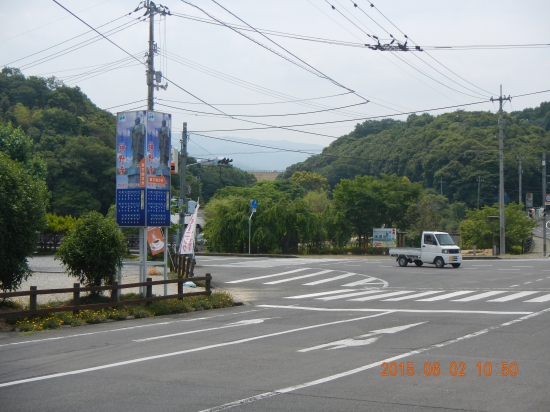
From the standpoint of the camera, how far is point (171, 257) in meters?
30.5

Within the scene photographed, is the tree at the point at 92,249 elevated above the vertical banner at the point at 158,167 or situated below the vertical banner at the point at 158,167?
below

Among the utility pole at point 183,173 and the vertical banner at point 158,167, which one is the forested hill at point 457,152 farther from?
the vertical banner at point 158,167

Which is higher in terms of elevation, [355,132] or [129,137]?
[355,132]

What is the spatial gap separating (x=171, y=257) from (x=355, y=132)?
9235 cm

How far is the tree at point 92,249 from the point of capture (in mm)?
17547

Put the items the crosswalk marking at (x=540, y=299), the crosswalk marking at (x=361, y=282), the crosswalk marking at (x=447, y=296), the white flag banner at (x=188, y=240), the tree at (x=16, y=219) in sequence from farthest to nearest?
the crosswalk marking at (x=361, y=282) < the white flag banner at (x=188, y=240) < the crosswalk marking at (x=447, y=296) < the crosswalk marking at (x=540, y=299) < the tree at (x=16, y=219)

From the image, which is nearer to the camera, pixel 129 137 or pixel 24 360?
pixel 24 360

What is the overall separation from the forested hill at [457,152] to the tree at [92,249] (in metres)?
69.7

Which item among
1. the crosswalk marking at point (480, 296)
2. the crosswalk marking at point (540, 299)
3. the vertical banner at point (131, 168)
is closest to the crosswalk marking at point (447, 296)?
the crosswalk marking at point (480, 296)

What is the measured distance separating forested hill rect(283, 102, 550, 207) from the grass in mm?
67892

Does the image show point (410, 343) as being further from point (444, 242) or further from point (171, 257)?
point (444, 242)

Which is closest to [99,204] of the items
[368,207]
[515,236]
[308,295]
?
[368,207]

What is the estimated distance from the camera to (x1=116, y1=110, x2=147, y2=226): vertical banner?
1888 cm

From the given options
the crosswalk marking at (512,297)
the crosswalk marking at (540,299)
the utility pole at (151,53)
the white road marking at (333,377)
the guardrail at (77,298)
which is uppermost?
the utility pole at (151,53)
